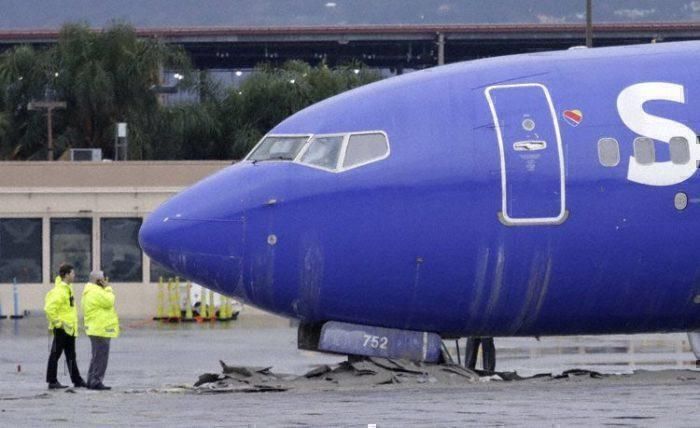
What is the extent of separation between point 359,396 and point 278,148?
3.79 meters

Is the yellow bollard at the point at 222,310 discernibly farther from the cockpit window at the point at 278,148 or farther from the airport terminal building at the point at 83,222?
the cockpit window at the point at 278,148

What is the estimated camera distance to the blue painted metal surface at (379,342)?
23.7 meters

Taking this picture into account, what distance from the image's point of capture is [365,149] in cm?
2345

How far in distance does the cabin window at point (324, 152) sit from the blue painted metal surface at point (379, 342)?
205cm

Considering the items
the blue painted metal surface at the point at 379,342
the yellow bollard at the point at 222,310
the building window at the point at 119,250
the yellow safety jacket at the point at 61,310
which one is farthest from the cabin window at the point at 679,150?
the building window at the point at 119,250

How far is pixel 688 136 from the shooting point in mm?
23484

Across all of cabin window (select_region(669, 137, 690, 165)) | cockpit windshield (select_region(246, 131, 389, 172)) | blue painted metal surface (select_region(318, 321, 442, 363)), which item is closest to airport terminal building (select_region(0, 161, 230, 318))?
cockpit windshield (select_region(246, 131, 389, 172))

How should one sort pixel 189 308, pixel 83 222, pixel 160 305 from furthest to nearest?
pixel 83 222 < pixel 160 305 < pixel 189 308

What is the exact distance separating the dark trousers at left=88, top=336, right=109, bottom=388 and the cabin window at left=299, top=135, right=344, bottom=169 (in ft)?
18.9

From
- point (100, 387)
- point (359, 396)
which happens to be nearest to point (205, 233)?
point (359, 396)

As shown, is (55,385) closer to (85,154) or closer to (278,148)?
(278,148)

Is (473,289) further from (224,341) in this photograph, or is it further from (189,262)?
(224,341)

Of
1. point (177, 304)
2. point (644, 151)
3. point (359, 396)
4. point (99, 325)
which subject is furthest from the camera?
point (177, 304)

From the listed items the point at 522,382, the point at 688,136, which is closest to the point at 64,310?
the point at 522,382
